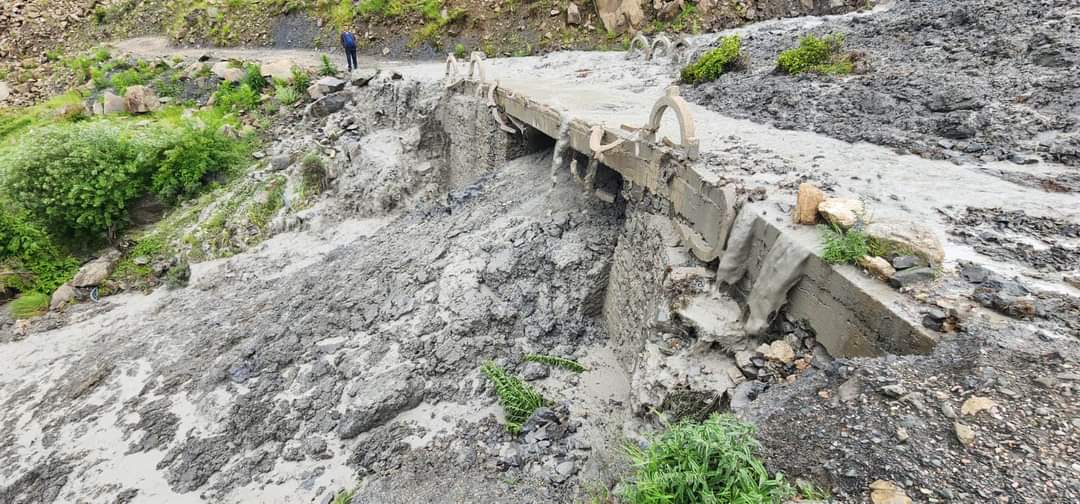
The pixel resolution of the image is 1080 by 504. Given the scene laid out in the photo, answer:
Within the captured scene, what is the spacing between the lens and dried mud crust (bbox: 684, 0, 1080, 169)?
20.8 feet

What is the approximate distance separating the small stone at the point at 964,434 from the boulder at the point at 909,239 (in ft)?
4.85

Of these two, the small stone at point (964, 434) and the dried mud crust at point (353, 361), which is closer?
the small stone at point (964, 434)

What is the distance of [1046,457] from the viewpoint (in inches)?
101

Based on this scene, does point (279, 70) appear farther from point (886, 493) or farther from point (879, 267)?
point (886, 493)

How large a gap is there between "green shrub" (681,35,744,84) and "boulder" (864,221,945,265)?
314 inches

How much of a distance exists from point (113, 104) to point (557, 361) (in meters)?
21.9

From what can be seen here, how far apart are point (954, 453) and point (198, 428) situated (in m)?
9.16

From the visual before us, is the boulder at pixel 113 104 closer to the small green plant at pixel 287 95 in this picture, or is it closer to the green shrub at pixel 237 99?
the green shrub at pixel 237 99

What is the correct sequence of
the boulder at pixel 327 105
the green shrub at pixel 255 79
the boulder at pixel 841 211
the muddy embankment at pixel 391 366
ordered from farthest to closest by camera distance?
the green shrub at pixel 255 79, the boulder at pixel 327 105, the muddy embankment at pixel 391 366, the boulder at pixel 841 211

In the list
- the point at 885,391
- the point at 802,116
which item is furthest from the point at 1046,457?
the point at 802,116

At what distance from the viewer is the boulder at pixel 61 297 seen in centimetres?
1313

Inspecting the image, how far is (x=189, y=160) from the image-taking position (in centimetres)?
1584

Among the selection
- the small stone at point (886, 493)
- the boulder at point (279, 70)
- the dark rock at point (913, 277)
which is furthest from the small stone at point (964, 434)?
the boulder at point (279, 70)

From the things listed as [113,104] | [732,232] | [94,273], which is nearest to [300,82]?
[113,104]
